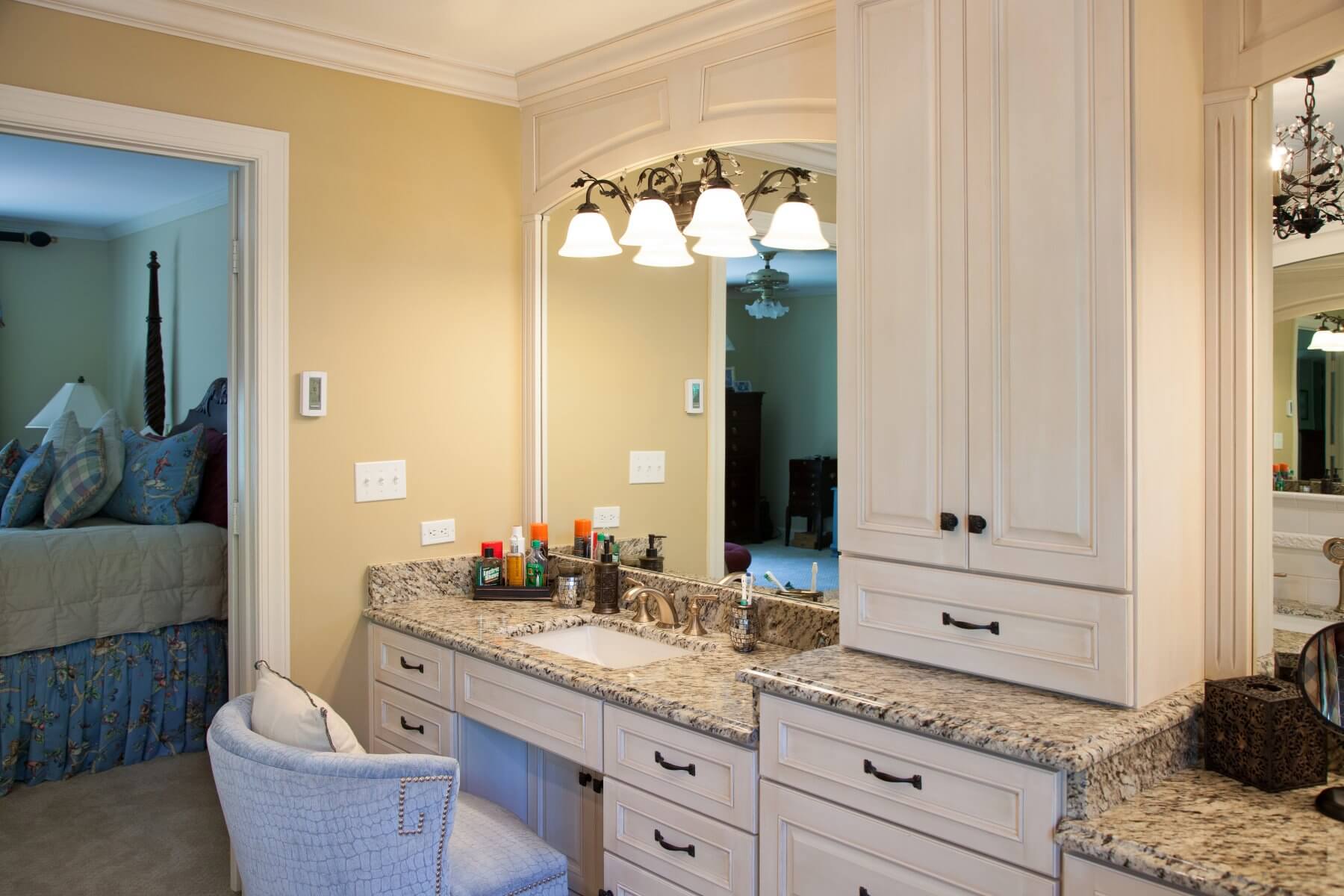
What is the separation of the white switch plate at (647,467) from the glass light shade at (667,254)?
56 cm

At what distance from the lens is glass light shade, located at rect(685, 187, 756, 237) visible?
256 centimetres

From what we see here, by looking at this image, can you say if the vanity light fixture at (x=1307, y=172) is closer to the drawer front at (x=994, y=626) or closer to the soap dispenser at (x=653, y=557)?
the drawer front at (x=994, y=626)

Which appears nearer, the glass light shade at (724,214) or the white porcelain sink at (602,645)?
the glass light shade at (724,214)

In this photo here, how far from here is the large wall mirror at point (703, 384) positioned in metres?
2.34

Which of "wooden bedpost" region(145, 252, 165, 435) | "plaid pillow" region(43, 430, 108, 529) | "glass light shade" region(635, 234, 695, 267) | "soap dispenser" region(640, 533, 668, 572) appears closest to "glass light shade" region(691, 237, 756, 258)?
"glass light shade" region(635, 234, 695, 267)

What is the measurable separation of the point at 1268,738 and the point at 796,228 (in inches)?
56.8

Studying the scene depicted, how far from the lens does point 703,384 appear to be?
9.23 feet

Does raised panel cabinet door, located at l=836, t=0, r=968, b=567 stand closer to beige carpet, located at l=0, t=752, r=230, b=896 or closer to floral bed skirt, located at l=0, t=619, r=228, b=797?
beige carpet, located at l=0, t=752, r=230, b=896

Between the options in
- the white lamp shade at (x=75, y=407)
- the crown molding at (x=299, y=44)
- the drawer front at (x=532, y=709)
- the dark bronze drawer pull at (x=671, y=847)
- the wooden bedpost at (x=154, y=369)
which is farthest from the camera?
the white lamp shade at (x=75, y=407)

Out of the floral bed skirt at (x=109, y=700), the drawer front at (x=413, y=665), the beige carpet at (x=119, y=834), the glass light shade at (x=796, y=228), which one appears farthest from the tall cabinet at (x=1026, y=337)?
the floral bed skirt at (x=109, y=700)

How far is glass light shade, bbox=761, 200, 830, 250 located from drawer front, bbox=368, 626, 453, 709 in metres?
1.38

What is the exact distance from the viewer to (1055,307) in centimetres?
162

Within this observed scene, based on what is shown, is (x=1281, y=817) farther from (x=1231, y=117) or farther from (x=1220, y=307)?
(x=1231, y=117)

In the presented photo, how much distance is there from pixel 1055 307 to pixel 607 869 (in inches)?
58.5
